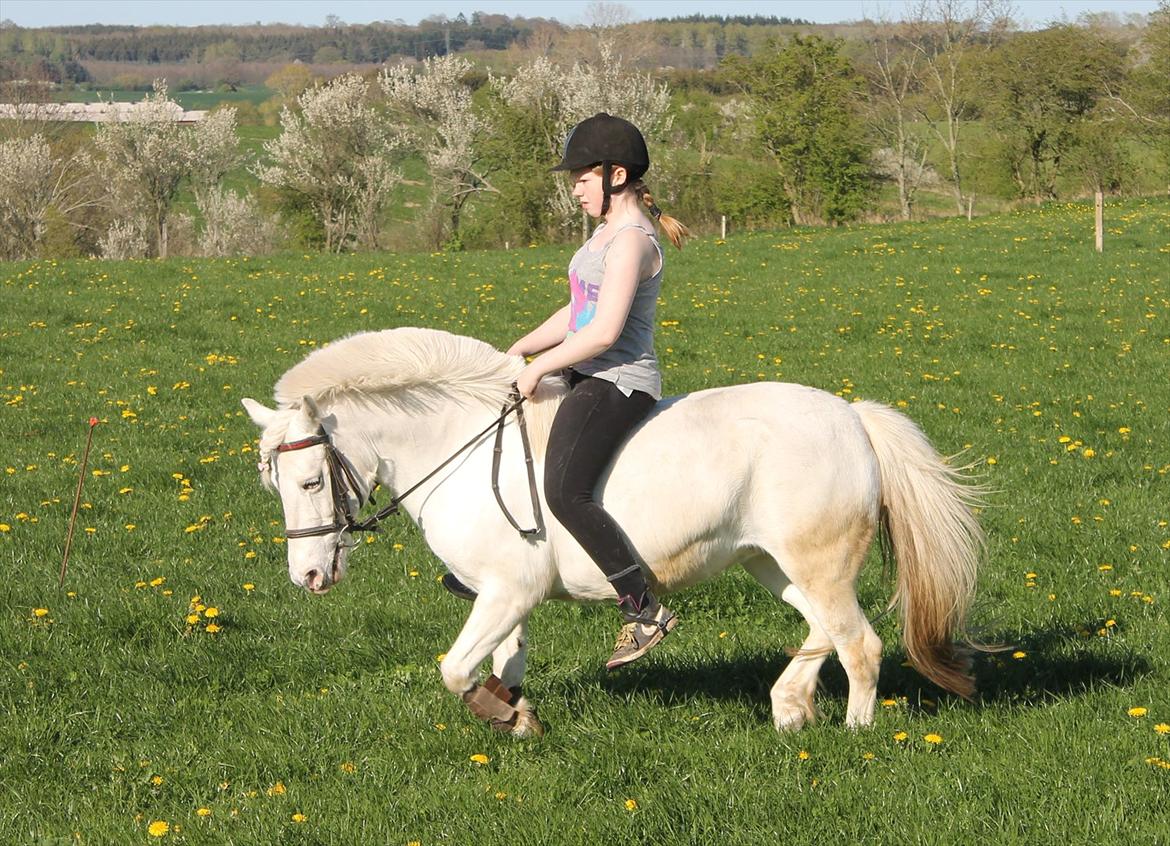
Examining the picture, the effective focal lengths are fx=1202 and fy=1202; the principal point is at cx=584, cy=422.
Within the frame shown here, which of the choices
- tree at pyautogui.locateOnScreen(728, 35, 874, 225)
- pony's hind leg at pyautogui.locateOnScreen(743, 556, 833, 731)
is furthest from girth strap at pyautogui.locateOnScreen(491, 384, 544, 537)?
tree at pyautogui.locateOnScreen(728, 35, 874, 225)

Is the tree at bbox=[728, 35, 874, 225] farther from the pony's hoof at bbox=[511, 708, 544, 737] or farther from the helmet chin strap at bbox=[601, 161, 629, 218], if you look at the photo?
the pony's hoof at bbox=[511, 708, 544, 737]

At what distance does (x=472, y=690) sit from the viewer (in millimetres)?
5289

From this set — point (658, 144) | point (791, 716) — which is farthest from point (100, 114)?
point (791, 716)

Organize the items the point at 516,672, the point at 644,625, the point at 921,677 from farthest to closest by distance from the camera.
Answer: the point at 921,677
the point at 516,672
the point at 644,625

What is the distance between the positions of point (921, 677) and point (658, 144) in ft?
162

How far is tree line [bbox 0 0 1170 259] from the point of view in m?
47.2

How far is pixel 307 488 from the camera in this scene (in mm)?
5156

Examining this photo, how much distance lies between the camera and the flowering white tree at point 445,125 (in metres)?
55.8

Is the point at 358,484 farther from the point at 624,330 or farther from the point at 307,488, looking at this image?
the point at 624,330

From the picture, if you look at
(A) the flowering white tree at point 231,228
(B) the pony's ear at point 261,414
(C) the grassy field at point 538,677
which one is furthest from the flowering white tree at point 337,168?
(B) the pony's ear at point 261,414

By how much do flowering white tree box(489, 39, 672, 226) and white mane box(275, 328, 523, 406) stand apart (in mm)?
47418

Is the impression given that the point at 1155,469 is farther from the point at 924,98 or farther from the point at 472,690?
the point at 924,98

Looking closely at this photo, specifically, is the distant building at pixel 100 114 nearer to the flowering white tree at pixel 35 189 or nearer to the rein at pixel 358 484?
the flowering white tree at pixel 35 189

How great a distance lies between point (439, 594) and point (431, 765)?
2.51 meters
